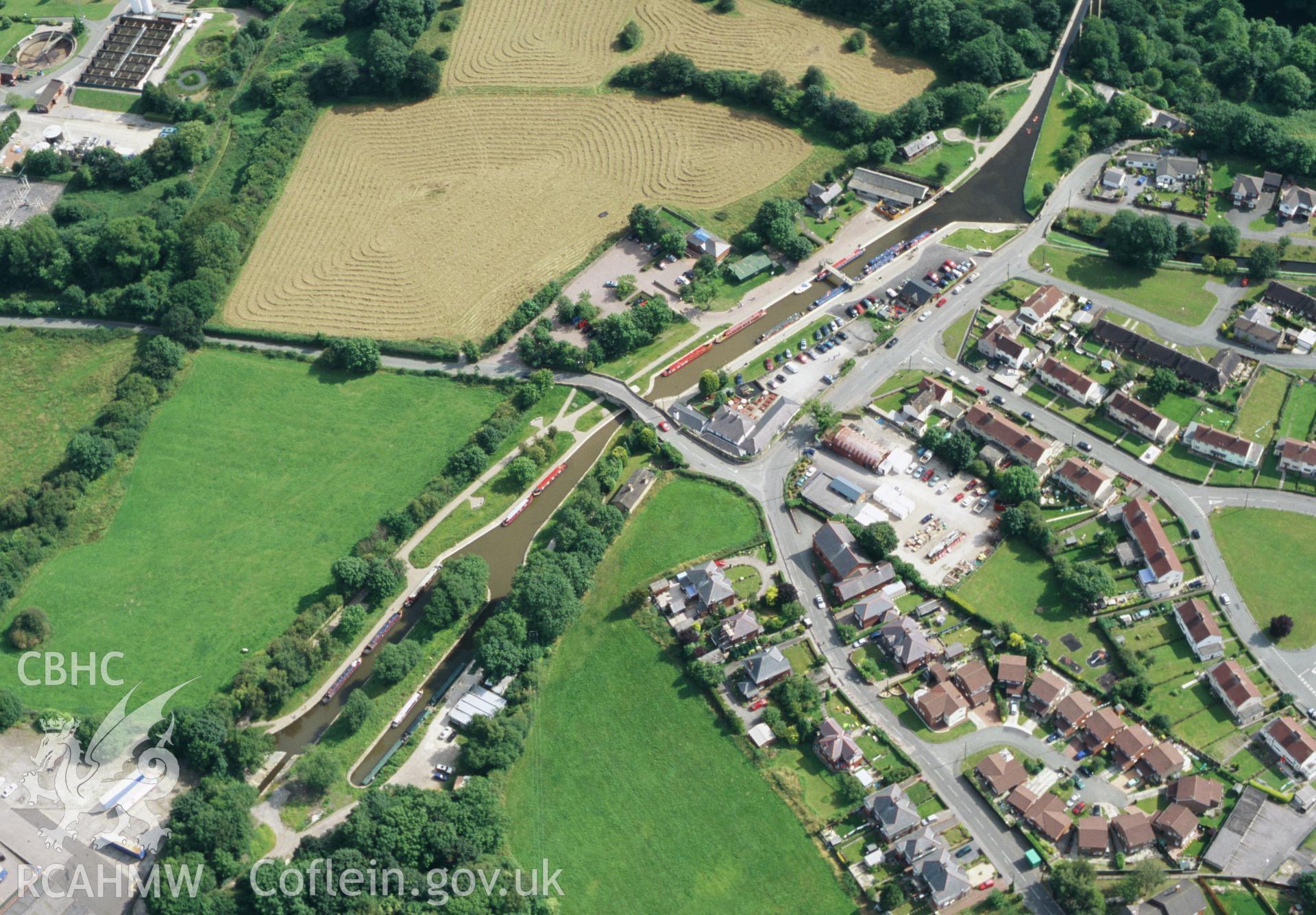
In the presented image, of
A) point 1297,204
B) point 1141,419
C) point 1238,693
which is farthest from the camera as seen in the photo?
point 1297,204

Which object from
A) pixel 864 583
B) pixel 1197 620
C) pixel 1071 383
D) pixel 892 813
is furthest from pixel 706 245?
pixel 892 813

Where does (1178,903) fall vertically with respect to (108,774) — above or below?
above

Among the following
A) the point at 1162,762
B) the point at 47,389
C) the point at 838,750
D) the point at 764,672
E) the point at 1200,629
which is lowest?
the point at 47,389

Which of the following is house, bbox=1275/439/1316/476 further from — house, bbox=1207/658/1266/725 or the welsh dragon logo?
the welsh dragon logo

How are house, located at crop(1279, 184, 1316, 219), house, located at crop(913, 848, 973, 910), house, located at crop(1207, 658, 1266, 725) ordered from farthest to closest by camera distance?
house, located at crop(1279, 184, 1316, 219) < house, located at crop(1207, 658, 1266, 725) < house, located at crop(913, 848, 973, 910)

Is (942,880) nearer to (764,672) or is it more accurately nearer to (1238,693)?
(764,672)

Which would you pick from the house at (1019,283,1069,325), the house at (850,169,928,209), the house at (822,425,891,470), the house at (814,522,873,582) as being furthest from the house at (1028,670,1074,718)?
the house at (850,169,928,209)

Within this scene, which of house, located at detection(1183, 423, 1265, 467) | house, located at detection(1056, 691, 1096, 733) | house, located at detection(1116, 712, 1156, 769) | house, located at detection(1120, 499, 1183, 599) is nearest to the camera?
house, located at detection(1116, 712, 1156, 769)
